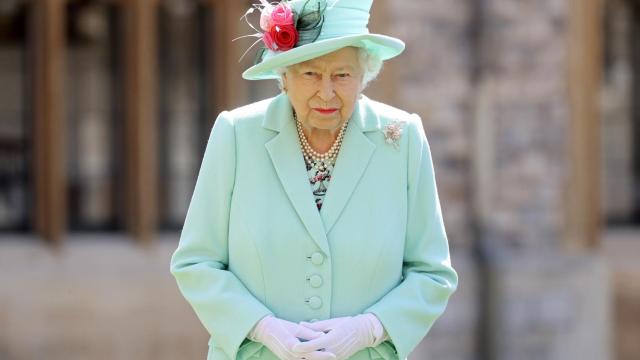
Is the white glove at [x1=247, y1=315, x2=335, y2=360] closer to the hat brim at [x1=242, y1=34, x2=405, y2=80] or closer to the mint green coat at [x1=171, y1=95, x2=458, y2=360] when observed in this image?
the mint green coat at [x1=171, y1=95, x2=458, y2=360]

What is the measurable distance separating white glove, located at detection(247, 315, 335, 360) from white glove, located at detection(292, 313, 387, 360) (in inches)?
0.5

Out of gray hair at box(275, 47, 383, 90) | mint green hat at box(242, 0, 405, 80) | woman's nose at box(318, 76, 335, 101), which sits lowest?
woman's nose at box(318, 76, 335, 101)

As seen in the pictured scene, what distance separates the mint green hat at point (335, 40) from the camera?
260 centimetres

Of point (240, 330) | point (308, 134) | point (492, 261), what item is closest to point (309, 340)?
point (240, 330)

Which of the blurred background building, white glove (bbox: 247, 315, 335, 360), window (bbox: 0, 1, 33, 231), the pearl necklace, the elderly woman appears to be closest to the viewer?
white glove (bbox: 247, 315, 335, 360)

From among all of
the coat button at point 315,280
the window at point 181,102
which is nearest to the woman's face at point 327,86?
the coat button at point 315,280

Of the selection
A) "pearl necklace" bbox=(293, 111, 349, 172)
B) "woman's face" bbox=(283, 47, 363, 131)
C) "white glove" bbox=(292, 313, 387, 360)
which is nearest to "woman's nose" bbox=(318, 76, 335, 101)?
"woman's face" bbox=(283, 47, 363, 131)

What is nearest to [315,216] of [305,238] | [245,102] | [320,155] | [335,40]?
[305,238]

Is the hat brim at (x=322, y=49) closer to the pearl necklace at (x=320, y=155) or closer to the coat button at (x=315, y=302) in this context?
the pearl necklace at (x=320, y=155)

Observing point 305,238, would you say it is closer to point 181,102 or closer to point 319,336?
point 319,336

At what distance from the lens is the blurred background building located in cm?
679

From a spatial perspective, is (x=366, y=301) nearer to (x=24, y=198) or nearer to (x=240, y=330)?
(x=240, y=330)

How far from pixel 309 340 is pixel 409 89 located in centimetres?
441

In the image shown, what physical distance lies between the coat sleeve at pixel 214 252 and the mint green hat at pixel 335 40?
0.60 ft
